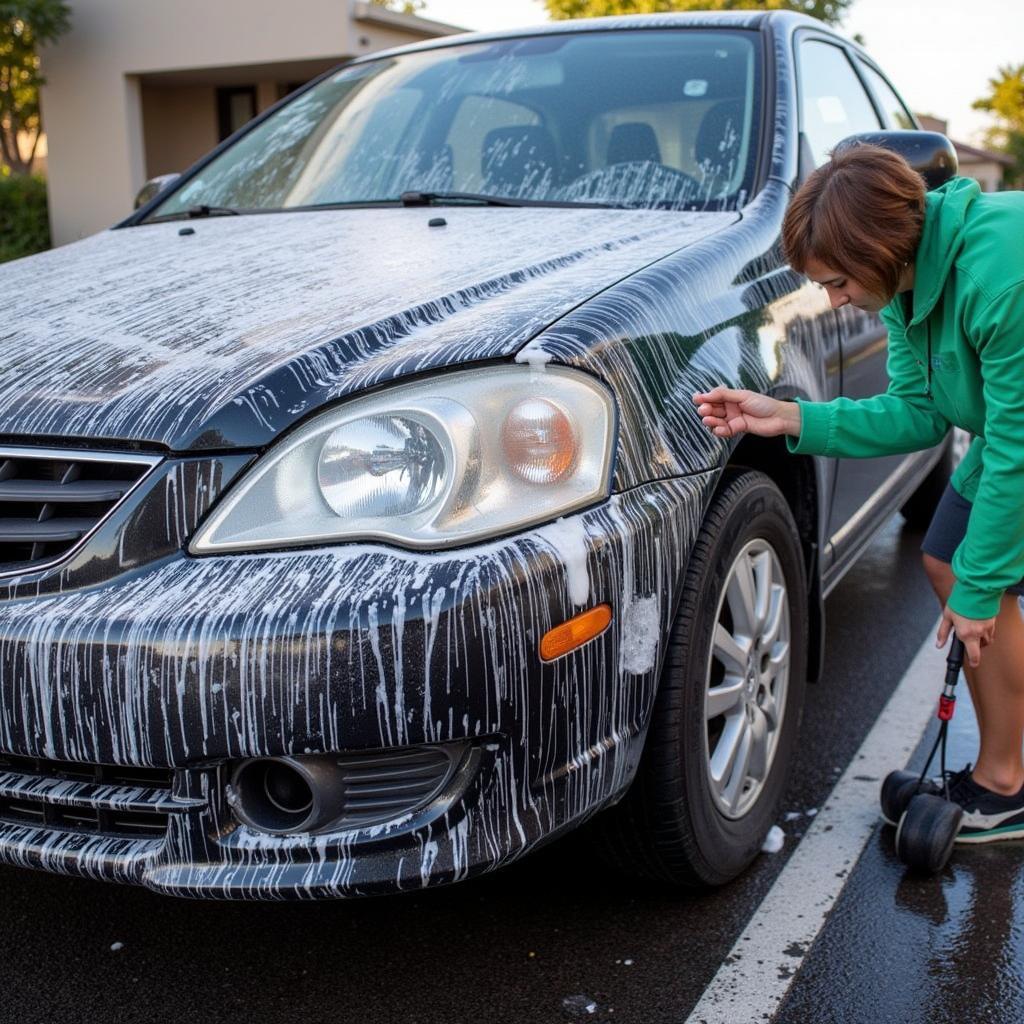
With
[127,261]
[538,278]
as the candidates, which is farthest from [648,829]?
[127,261]

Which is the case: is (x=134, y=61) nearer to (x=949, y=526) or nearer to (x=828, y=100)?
(x=828, y=100)

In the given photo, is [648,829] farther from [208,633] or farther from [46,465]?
[46,465]

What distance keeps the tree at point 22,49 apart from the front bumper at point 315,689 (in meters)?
18.3

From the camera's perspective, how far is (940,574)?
2725 mm

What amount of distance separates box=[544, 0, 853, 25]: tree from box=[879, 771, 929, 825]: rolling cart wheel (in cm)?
2195

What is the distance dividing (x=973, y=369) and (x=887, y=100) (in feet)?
8.22

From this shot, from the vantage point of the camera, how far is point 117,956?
88.9 inches

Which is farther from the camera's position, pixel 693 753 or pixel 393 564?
pixel 693 753

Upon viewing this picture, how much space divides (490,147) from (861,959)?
6.98 feet

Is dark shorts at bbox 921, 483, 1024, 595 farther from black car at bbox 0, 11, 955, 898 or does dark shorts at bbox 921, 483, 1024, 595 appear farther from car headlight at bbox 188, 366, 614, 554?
car headlight at bbox 188, 366, 614, 554

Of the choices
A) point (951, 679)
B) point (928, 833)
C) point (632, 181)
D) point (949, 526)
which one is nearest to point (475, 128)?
point (632, 181)

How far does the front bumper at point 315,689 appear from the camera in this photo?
172 centimetres

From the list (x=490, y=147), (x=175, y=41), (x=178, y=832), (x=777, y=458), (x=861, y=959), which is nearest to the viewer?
(x=178, y=832)

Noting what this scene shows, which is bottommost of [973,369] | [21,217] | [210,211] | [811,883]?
[21,217]
